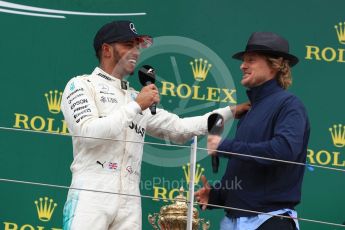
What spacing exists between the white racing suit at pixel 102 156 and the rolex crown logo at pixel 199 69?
0.85 meters

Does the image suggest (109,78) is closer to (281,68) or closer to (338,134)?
(281,68)

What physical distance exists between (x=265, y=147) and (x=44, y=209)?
1.30 m

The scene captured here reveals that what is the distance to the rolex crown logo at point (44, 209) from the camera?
3.95 meters

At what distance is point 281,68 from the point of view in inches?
126

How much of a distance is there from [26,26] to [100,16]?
0.31 metres

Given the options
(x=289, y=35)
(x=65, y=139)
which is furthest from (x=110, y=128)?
(x=289, y=35)

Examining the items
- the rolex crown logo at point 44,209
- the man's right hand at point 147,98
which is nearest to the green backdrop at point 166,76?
the rolex crown logo at point 44,209

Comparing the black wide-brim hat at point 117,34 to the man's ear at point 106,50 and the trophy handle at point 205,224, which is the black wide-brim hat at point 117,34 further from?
Result: the trophy handle at point 205,224

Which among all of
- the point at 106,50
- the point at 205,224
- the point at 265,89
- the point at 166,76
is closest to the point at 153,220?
the point at 205,224

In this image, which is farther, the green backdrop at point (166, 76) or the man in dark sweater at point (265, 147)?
the green backdrop at point (166, 76)

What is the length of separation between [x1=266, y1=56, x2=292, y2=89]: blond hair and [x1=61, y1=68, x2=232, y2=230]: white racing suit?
1.51 feet

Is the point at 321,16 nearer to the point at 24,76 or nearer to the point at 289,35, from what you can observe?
the point at 289,35

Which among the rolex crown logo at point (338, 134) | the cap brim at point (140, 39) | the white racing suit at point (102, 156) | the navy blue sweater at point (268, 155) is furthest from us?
the rolex crown logo at point (338, 134)

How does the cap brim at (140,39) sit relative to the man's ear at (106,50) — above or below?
above
